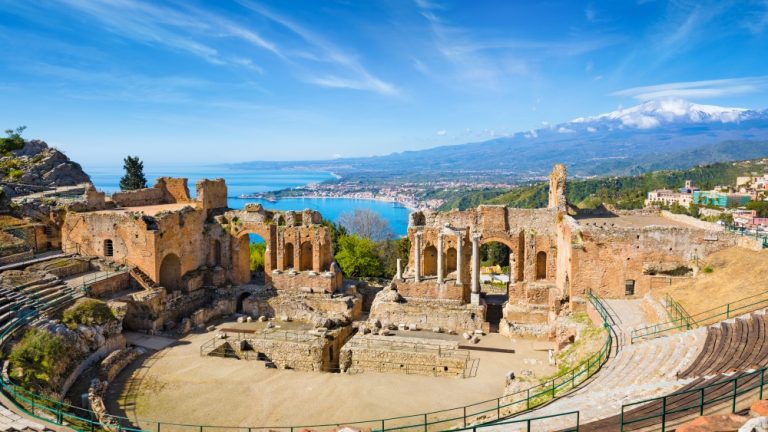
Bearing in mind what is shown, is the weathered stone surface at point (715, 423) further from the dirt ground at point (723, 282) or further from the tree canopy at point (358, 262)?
the tree canopy at point (358, 262)

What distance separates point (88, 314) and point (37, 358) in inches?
157

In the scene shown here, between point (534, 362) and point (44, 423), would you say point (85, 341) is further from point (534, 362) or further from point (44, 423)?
point (534, 362)

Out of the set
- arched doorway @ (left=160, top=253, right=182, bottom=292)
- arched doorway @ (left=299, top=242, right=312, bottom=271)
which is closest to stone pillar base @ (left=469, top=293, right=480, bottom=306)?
arched doorway @ (left=299, top=242, right=312, bottom=271)

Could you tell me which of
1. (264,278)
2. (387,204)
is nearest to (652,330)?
(264,278)

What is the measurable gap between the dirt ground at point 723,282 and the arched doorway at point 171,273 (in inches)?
974

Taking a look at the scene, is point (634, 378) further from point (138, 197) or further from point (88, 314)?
point (138, 197)

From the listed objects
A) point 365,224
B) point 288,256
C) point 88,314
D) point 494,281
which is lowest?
point 494,281

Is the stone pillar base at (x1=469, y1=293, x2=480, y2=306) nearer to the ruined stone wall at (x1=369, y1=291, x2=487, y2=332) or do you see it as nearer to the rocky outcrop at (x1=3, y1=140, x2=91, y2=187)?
the ruined stone wall at (x1=369, y1=291, x2=487, y2=332)


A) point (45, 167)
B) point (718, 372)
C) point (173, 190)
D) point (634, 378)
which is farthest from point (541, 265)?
point (45, 167)

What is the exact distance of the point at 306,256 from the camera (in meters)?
30.6

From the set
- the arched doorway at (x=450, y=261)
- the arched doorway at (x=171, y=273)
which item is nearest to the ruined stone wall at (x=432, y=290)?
the arched doorway at (x=450, y=261)

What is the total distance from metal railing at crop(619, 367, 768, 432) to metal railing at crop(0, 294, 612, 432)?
365cm

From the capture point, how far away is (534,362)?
69.7ft

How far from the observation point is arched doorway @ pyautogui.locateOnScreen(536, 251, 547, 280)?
28031 millimetres
